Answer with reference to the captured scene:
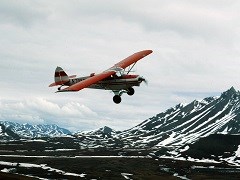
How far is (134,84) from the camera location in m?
44.6

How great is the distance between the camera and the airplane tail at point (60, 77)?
52.1m

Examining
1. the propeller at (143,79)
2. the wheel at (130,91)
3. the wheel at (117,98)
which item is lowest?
the wheel at (117,98)

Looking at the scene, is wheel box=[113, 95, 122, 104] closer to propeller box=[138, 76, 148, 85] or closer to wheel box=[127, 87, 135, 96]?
wheel box=[127, 87, 135, 96]

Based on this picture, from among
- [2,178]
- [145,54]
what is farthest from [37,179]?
[145,54]

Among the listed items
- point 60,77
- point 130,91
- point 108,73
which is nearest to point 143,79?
point 130,91

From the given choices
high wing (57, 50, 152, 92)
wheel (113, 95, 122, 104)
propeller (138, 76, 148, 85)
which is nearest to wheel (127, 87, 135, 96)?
wheel (113, 95, 122, 104)

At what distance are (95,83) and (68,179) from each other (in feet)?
460

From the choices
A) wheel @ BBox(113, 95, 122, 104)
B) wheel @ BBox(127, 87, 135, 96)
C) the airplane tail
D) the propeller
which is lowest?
wheel @ BBox(113, 95, 122, 104)

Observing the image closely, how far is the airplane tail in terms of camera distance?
171ft

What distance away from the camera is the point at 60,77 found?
172 ft

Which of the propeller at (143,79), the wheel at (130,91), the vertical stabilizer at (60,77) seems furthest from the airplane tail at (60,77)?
the propeller at (143,79)

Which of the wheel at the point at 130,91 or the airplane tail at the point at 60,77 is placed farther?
the airplane tail at the point at 60,77

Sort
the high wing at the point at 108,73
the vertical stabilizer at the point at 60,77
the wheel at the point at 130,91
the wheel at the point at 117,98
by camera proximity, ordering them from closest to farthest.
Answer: the high wing at the point at 108,73
the wheel at the point at 117,98
the wheel at the point at 130,91
the vertical stabilizer at the point at 60,77

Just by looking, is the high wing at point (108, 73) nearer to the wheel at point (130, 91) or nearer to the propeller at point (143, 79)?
the wheel at point (130, 91)
